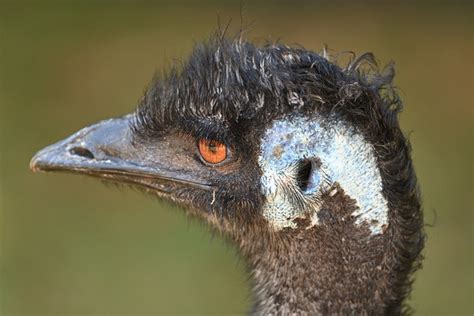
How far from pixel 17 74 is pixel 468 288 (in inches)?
171

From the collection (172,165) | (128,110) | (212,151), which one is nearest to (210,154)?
(212,151)

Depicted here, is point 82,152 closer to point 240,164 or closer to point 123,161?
point 123,161

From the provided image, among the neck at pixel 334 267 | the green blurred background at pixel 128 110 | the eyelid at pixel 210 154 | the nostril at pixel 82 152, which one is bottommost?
the neck at pixel 334 267

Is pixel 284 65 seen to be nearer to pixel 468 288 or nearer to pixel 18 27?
pixel 468 288

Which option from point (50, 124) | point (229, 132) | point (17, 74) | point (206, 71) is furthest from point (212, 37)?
point (17, 74)

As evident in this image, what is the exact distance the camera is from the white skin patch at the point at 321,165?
2.64m

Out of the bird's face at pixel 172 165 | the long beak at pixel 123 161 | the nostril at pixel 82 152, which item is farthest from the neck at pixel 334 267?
the nostril at pixel 82 152

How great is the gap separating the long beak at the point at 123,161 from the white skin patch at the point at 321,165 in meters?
0.26

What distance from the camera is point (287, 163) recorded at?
269 cm

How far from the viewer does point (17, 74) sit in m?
8.19

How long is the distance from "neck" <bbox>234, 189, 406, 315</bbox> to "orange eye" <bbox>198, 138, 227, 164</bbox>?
27 cm

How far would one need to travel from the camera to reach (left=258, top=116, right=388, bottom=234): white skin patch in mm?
2645

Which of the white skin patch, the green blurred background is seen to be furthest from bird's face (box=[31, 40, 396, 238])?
the green blurred background

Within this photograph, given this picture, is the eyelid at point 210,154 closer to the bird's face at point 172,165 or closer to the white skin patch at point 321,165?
the bird's face at point 172,165
